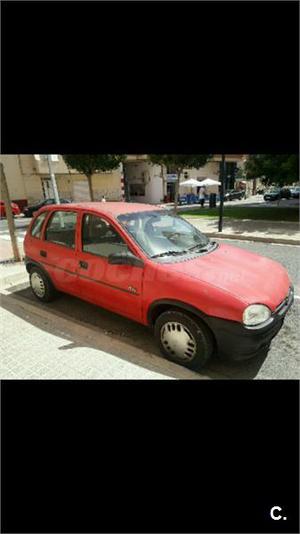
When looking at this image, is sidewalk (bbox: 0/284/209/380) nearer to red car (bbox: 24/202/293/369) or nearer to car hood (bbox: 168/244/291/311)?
red car (bbox: 24/202/293/369)

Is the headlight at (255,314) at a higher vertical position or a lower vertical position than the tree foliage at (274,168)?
lower

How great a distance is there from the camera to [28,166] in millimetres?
25031

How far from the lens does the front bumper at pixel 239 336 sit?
2.59 meters

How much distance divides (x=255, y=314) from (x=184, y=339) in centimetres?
70

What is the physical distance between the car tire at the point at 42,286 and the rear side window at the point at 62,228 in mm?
560

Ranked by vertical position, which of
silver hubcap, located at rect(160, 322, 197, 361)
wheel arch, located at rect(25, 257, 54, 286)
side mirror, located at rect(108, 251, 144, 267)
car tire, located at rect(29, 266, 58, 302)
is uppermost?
side mirror, located at rect(108, 251, 144, 267)

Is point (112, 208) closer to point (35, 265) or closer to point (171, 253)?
point (171, 253)

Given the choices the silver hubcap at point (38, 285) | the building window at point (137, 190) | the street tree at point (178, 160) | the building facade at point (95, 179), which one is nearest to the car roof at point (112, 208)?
the silver hubcap at point (38, 285)

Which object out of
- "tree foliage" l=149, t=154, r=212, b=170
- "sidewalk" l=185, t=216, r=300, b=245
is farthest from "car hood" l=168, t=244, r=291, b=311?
"tree foliage" l=149, t=154, r=212, b=170

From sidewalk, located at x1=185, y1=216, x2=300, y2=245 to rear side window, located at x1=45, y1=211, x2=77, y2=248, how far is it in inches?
264

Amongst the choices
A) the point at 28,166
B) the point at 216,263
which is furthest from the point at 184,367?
the point at 28,166

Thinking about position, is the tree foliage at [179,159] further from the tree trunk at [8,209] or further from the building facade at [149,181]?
the building facade at [149,181]

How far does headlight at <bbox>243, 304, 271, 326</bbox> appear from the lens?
2580mm

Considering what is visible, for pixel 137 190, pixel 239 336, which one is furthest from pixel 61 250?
pixel 137 190
